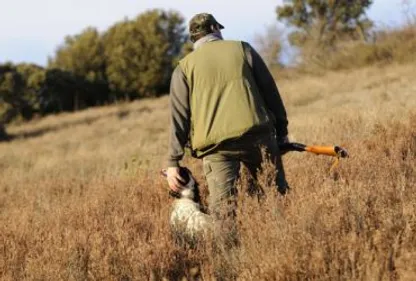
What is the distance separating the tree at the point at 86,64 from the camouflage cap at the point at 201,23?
42.7m

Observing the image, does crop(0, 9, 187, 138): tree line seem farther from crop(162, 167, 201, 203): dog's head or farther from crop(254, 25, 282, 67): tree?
crop(162, 167, 201, 203): dog's head

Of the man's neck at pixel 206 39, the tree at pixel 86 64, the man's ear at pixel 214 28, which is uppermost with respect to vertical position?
the man's ear at pixel 214 28

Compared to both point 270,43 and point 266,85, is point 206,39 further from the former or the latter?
point 270,43

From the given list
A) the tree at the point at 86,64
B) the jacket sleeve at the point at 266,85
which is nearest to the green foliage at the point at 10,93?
the tree at the point at 86,64

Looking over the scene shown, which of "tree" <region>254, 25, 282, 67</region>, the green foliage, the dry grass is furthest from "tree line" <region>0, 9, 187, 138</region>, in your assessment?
the dry grass

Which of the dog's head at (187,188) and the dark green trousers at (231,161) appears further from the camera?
the dog's head at (187,188)

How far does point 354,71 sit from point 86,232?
1748cm

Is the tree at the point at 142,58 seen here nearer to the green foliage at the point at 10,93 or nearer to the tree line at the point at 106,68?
the tree line at the point at 106,68

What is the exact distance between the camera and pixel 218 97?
3988mm

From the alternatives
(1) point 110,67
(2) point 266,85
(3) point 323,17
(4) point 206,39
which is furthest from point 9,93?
(2) point 266,85

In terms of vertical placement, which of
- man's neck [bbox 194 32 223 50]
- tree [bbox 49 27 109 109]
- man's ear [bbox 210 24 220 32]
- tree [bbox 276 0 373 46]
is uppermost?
man's ear [bbox 210 24 220 32]

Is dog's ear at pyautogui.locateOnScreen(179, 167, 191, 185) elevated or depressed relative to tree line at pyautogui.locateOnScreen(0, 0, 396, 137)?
elevated

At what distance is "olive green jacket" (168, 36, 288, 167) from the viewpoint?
12.9 feet

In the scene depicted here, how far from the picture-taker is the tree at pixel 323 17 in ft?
95.5
